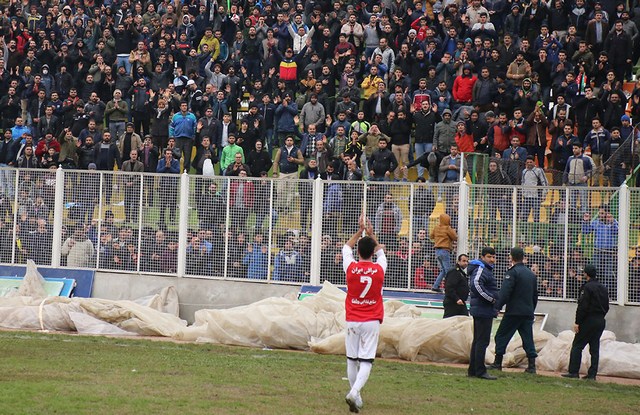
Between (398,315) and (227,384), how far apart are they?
22.9 feet

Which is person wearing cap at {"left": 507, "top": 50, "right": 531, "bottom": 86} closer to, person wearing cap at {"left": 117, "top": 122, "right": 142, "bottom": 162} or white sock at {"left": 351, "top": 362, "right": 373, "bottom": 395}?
person wearing cap at {"left": 117, "top": 122, "right": 142, "bottom": 162}

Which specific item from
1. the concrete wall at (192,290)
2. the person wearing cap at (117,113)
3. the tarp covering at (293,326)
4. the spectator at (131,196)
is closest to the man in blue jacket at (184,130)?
the person wearing cap at (117,113)

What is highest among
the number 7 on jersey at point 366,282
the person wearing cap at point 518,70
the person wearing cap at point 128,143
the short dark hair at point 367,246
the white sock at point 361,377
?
the person wearing cap at point 518,70

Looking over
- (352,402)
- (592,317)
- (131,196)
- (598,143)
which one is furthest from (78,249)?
(352,402)

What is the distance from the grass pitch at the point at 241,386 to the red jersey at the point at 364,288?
119cm

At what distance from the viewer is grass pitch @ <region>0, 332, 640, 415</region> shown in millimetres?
14266

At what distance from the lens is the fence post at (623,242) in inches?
878

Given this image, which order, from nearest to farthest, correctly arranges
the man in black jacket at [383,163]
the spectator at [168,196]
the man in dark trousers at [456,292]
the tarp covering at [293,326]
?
1. the tarp covering at [293,326]
2. the man in dark trousers at [456,292]
3. the spectator at [168,196]
4. the man in black jacket at [383,163]

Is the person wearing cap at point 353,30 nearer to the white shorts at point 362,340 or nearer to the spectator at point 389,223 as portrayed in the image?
the spectator at point 389,223

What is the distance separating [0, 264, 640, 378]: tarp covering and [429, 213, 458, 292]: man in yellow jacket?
123 centimetres

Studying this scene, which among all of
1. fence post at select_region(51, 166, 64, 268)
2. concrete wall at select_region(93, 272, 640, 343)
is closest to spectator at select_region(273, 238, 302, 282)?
concrete wall at select_region(93, 272, 640, 343)

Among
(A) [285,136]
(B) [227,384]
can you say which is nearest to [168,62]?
(A) [285,136]

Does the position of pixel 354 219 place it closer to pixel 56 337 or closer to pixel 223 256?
pixel 223 256

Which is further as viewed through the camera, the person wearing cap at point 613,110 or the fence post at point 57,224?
the person wearing cap at point 613,110
